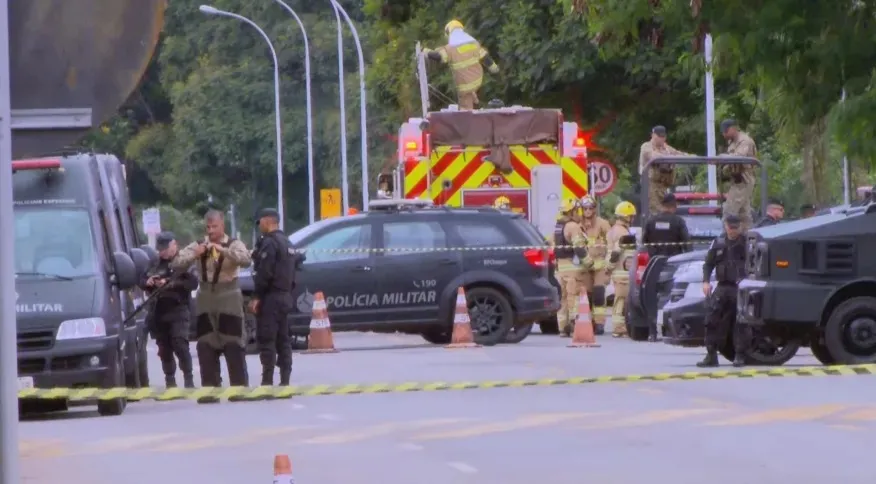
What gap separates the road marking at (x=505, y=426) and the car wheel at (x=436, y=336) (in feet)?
36.1

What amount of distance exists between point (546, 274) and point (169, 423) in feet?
34.5

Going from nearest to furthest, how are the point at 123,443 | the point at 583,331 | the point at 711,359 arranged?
the point at 123,443 < the point at 711,359 < the point at 583,331

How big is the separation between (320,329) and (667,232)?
4.04m

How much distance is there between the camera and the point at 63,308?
53.0ft

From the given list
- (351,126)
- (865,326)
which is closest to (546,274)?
(865,326)

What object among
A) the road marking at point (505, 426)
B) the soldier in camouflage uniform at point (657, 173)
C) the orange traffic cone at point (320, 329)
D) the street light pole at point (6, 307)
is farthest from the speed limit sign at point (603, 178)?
the street light pole at point (6, 307)

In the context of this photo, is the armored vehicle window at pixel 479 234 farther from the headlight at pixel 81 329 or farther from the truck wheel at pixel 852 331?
the headlight at pixel 81 329

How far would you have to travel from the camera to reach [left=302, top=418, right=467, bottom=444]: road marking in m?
13.9

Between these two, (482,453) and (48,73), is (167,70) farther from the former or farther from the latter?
(48,73)

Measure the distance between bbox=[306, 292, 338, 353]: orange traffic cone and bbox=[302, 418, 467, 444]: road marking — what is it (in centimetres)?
924

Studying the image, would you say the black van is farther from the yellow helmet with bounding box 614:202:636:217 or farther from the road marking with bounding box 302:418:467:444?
the yellow helmet with bounding box 614:202:636:217

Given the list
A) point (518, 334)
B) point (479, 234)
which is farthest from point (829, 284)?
point (518, 334)

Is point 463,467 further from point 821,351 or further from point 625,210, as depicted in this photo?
point 625,210

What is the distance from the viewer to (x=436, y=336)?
26.8 m
